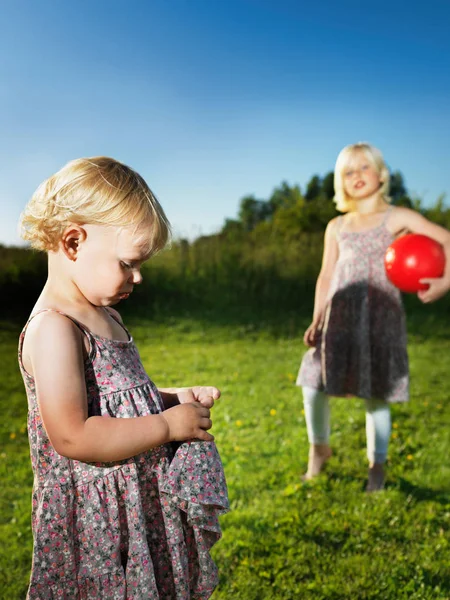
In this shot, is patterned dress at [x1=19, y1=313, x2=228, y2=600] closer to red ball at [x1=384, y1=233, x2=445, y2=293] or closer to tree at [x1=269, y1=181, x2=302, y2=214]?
red ball at [x1=384, y1=233, x2=445, y2=293]

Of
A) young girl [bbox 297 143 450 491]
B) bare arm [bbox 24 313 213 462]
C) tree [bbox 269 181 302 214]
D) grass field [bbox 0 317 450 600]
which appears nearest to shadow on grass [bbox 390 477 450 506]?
grass field [bbox 0 317 450 600]

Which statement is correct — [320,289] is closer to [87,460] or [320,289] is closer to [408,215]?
[408,215]

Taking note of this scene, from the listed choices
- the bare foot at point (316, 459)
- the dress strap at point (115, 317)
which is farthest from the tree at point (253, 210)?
the dress strap at point (115, 317)

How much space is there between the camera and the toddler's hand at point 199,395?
176 cm

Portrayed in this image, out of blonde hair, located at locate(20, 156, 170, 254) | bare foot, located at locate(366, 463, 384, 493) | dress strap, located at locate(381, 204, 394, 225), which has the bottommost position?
bare foot, located at locate(366, 463, 384, 493)

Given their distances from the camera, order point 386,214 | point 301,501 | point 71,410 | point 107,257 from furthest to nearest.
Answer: point 386,214 → point 301,501 → point 107,257 → point 71,410

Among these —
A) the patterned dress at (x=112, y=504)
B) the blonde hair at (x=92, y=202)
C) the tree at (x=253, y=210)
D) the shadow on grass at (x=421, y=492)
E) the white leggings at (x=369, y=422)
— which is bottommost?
the shadow on grass at (x=421, y=492)

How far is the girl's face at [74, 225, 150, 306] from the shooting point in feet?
5.02

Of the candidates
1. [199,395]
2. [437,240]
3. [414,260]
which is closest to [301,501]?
[414,260]

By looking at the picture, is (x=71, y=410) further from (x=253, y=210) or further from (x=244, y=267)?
(x=253, y=210)

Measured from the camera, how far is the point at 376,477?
3.92 meters

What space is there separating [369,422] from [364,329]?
58 centimetres

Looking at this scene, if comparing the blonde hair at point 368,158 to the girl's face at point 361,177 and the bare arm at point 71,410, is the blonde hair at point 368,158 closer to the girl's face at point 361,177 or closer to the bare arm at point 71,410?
the girl's face at point 361,177

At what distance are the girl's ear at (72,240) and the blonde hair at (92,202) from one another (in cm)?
1
